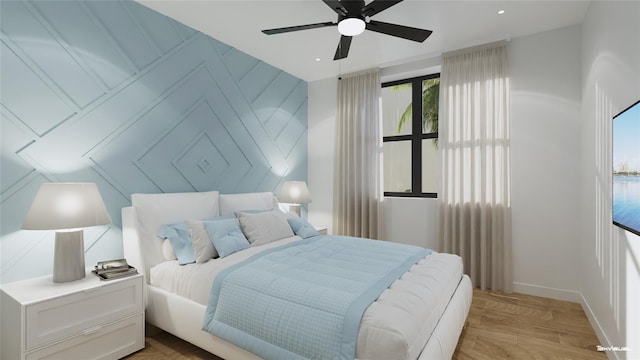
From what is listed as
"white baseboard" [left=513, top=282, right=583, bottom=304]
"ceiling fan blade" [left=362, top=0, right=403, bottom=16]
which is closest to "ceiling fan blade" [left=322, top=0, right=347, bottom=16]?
"ceiling fan blade" [left=362, top=0, right=403, bottom=16]

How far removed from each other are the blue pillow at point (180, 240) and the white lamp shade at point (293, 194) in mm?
1624

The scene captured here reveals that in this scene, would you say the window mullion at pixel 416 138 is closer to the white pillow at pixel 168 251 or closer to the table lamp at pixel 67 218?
the white pillow at pixel 168 251

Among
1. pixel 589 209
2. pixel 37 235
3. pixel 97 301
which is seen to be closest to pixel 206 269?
pixel 97 301

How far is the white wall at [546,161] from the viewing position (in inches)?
120

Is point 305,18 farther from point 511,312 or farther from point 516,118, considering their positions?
point 511,312

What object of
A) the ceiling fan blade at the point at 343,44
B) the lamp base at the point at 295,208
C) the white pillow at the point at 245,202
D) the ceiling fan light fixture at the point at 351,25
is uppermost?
A: the ceiling fan blade at the point at 343,44

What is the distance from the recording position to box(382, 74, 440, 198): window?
4133mm

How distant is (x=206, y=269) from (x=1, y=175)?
4.74 ft

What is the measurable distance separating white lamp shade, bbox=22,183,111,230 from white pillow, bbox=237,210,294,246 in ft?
3.67

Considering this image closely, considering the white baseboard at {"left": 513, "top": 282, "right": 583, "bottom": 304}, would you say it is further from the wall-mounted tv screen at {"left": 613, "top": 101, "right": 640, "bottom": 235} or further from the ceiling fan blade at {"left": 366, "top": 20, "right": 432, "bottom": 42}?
the ceiling fan blade at {"left": 366, "top": 20, "right": 432, "bottom": 42}

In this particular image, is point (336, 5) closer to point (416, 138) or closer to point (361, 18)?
point (361, 18)

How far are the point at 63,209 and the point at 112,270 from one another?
52 cm

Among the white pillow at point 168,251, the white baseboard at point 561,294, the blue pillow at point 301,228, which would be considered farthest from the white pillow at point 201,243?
the white baseboard at point 561,294

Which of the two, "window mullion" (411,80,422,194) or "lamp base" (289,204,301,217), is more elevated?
"window mullion" (411,80,422,194)
